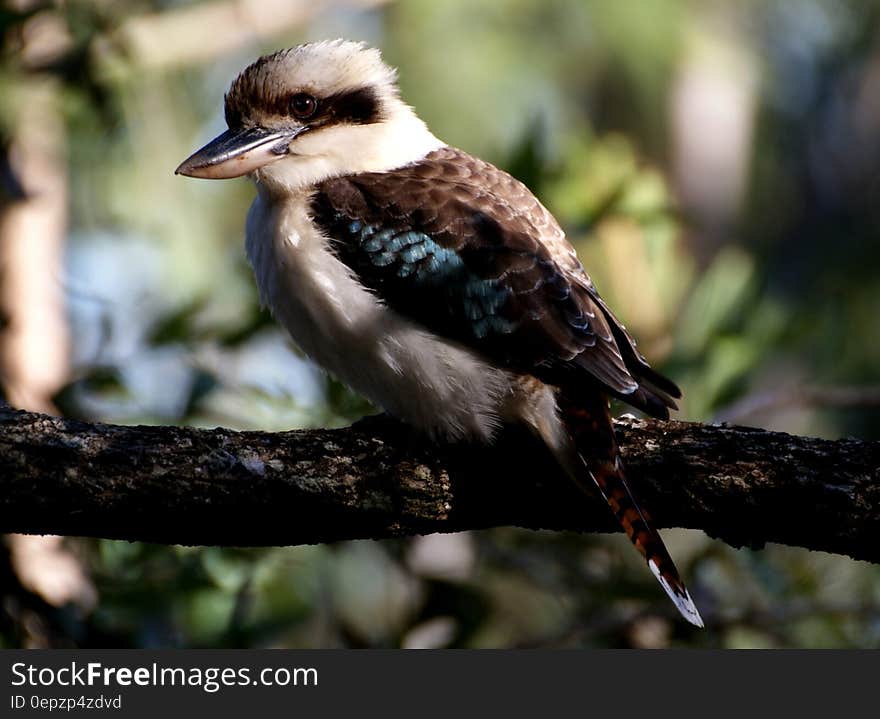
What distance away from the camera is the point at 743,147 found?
11.0 meters

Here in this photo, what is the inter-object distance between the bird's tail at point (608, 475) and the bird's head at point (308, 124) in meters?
0.85

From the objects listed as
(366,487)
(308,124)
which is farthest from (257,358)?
(366,487)

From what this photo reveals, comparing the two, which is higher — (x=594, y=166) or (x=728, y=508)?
(x=594, y=166)

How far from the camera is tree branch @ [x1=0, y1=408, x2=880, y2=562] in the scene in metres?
2.62

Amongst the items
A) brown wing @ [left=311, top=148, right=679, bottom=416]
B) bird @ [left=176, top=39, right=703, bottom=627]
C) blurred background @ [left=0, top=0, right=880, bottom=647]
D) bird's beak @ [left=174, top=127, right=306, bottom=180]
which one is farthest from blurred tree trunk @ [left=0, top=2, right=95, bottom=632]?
brown wing @ [left=311, top=148, right=679, bottom=416]

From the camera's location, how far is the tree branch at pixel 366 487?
8.60 ft

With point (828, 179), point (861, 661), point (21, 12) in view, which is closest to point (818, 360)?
point (861, 661)

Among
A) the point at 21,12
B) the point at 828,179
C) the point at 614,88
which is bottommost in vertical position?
the point at 828,179

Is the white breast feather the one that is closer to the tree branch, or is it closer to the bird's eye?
the tree branch

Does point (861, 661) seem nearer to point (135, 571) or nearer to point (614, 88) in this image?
point (135, 571)

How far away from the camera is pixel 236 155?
331cm

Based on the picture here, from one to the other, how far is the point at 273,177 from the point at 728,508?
1.34 meters

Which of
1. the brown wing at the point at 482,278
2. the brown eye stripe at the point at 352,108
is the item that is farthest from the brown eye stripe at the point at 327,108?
the brown wing at the point at 482,278

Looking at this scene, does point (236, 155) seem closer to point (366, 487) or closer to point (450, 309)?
point (450, 309)
